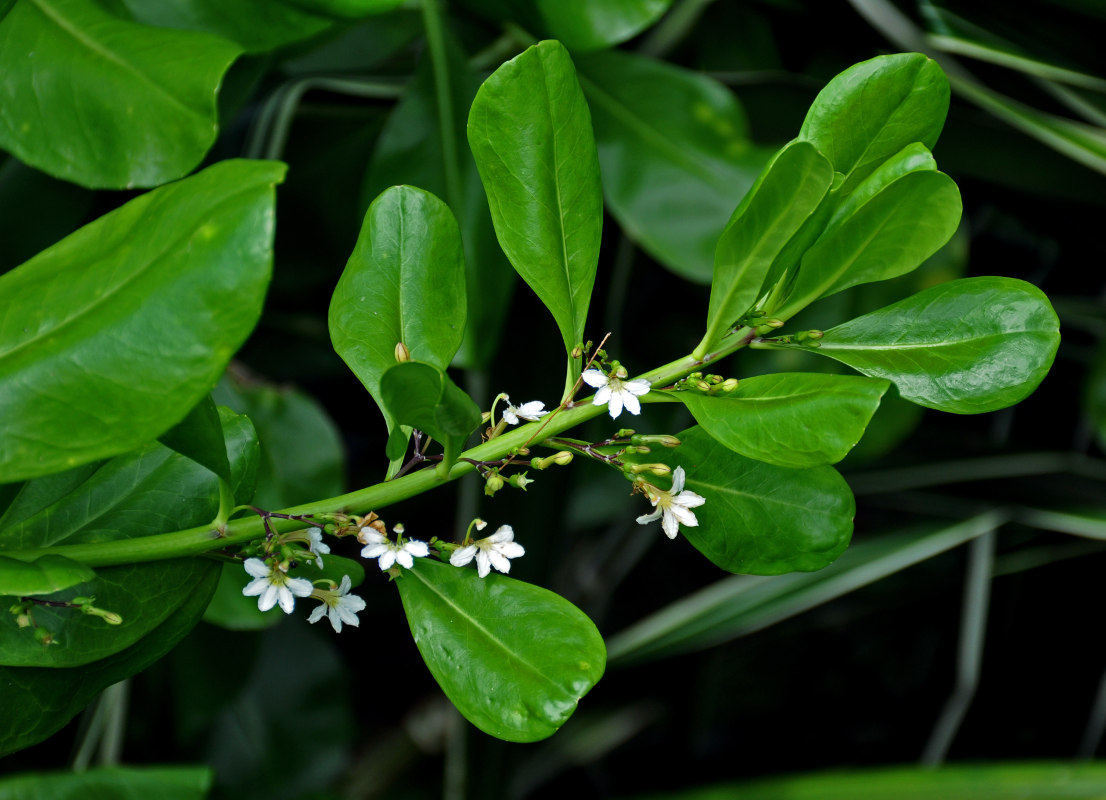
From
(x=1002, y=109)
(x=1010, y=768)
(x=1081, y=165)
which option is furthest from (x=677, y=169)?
(x=1010, y=768)

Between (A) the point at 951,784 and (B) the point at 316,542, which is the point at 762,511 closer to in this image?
(B) the point at 316,542

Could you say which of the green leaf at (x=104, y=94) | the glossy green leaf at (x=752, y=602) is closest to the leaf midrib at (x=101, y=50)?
the green leaf at (x=104, y=94)

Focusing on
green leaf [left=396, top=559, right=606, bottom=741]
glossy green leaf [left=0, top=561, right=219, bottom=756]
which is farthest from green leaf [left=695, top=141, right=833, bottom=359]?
glossy green leaf [left=0, top=561, right=219, bottom=756]

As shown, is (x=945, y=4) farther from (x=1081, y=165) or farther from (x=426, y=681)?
(x=426, y=681)

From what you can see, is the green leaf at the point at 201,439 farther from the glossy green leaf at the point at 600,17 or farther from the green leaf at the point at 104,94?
the glossy green leaf at the point at 600,17

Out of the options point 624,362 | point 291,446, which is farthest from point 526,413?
point 624,362
